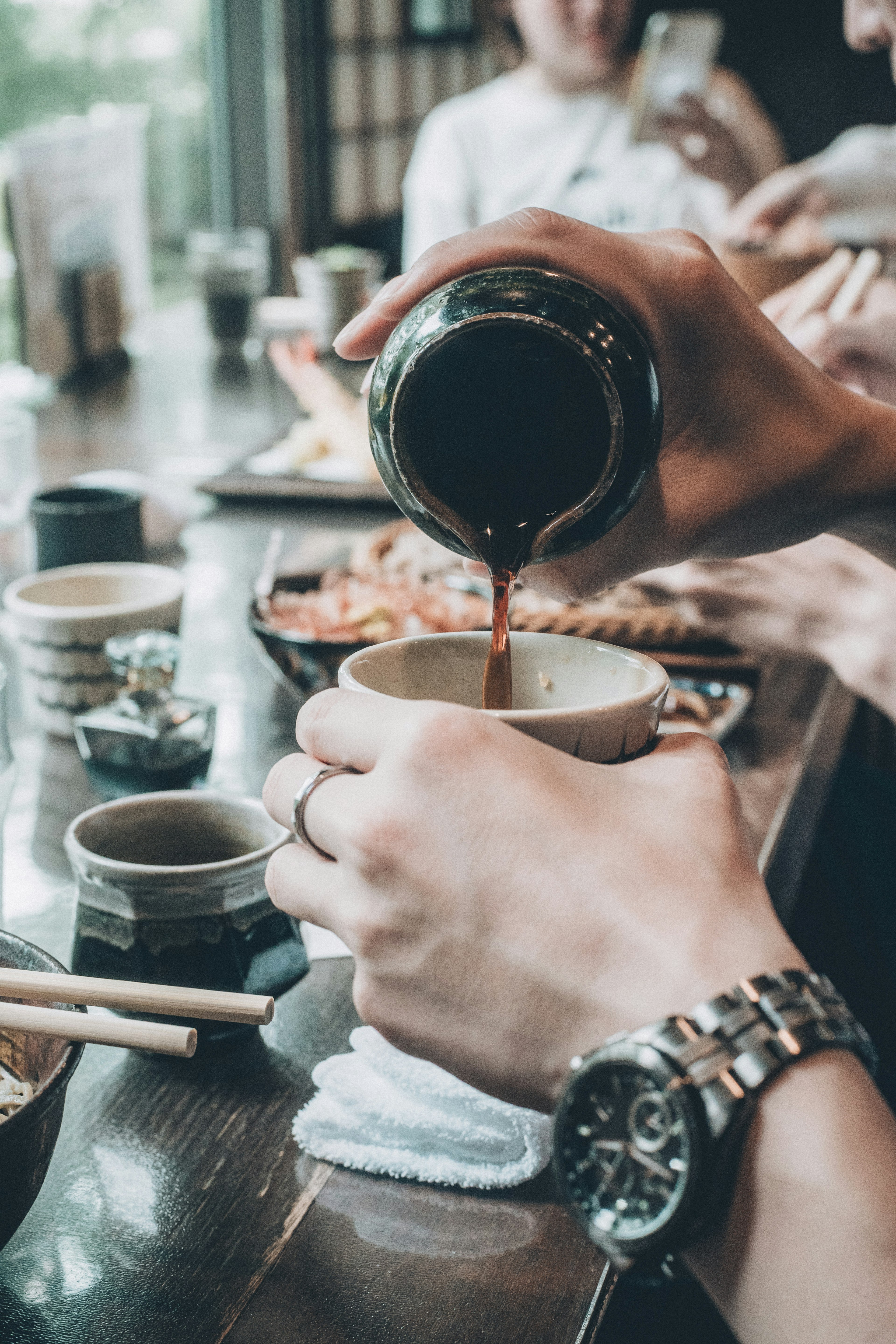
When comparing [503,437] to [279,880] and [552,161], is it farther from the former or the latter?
[552,161]

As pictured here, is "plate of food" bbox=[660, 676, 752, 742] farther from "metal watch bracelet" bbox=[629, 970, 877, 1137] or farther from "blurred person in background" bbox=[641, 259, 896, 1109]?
"metal watch bracelet" bbox=[629, 970, 877, 1137]

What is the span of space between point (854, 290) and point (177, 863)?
5.18 ft

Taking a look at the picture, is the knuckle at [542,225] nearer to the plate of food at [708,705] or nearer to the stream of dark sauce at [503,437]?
the stream of dark sauce at [503,437]

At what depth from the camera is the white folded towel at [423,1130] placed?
72 cm

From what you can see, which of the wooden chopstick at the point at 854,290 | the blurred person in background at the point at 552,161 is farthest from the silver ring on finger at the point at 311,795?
the blurred person in background at the point at 552,161

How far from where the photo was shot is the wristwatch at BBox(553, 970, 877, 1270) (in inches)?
20.8

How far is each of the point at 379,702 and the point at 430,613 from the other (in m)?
0.88

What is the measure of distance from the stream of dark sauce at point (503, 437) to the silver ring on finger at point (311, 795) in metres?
0.11

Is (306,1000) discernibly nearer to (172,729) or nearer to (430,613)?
(172,729)

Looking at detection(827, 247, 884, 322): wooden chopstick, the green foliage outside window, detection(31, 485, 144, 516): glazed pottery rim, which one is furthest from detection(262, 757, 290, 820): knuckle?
the green foliage outside window

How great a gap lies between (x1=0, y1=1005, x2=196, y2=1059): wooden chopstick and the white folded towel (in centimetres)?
18

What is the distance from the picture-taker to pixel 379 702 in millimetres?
600

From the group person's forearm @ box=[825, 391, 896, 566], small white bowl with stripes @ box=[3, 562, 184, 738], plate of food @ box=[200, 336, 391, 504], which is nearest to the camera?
person's forearm @ box=[825, 391, 896, 566]

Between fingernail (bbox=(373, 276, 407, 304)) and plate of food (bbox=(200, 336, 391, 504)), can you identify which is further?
plate of food (bbox=(200, 336, 391, 504))
